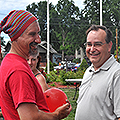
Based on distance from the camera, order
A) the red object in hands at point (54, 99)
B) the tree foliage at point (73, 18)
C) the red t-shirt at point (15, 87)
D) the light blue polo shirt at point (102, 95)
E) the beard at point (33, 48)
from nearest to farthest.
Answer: the red t-shirt at point (15, 87) < the beard at point (33, 48) < the red object in hands at point (54, 99) < the light blue polo shirt at point (102, 95) < the tree foliage at point (73, 18)

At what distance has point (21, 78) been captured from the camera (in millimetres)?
1416

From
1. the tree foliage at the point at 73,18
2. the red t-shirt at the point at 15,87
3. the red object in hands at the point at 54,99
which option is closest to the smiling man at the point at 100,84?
the red object in hands at the point at 54,99

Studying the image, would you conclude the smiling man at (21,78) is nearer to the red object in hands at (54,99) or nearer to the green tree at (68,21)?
the red object in hands at (54,99)

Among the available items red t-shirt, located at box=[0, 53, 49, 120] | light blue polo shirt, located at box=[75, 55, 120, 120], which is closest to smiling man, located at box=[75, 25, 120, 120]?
light blue polo shirt, located at box=[75, 55, 120, 120]

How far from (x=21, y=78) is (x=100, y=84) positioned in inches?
53.5

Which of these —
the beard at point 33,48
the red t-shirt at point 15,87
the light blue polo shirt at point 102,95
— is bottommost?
the light blue polo shirt at point 102,95

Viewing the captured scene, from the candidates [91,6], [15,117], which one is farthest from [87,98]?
[91,6]

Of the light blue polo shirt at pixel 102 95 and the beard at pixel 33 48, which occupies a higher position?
the beard at pixel 33 48

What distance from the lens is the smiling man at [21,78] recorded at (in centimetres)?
141

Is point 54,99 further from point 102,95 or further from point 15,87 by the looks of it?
point 15,87

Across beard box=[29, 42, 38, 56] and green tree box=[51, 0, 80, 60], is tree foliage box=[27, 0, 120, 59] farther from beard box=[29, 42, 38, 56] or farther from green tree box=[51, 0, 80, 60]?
beard box=[29, 42, 38, 56]

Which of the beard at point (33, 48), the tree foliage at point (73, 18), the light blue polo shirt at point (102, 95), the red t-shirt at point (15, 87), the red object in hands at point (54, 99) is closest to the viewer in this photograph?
the red t-shirt at point (15, 87)

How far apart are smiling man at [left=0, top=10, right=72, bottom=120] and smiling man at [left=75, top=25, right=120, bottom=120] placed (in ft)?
2.38

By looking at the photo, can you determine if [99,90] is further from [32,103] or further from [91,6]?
[91,6]
